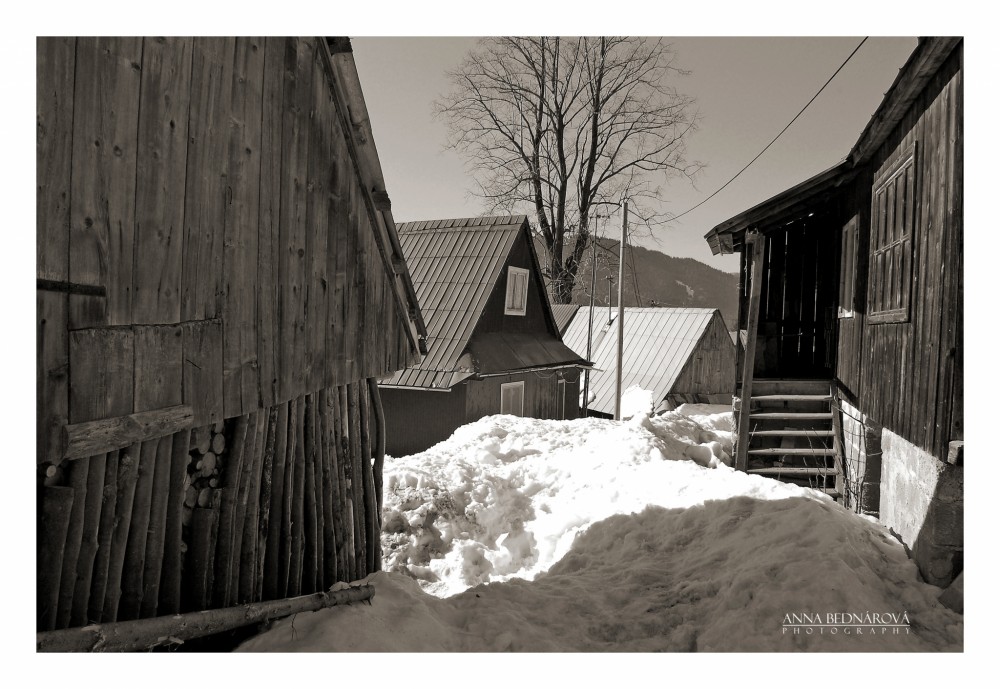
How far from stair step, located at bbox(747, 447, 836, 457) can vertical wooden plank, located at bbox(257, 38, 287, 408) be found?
6.51 meters

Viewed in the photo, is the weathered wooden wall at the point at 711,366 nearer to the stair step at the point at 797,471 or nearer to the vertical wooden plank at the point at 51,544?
the stair step at the point at 797,471

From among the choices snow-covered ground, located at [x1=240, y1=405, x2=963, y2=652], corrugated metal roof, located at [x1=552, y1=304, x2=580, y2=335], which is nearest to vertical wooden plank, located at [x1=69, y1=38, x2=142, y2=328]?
snow-covered ground, located at [x1=240, y1=405, x2=963, y2=652]

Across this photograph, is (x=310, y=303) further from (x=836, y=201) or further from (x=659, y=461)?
(x=836, y=201)

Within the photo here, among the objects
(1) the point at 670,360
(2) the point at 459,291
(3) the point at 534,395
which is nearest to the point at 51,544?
(2) the point at 459,291

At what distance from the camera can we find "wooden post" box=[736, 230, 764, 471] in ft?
27.9

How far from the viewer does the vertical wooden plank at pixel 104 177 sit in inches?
103

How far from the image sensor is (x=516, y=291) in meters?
15.8

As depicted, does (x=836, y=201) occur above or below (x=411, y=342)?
above

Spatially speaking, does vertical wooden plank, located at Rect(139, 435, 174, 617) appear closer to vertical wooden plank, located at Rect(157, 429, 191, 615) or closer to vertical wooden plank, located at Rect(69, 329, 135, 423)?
vertical wooden plank, located at Rect(157, 429, 191, 615)

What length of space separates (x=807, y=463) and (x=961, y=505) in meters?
4.49

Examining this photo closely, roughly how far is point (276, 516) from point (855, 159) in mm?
6845

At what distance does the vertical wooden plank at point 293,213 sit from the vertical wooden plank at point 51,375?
4.50 ft

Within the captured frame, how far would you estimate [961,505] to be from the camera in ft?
14.1
